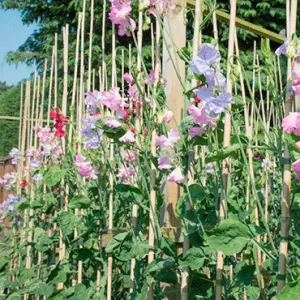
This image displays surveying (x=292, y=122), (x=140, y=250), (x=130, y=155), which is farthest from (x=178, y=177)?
(x=130, y=155)

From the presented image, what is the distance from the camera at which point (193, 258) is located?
1.54 m

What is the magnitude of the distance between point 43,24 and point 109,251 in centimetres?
943

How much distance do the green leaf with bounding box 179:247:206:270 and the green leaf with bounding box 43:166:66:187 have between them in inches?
45.2

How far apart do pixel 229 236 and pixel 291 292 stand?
0.20m

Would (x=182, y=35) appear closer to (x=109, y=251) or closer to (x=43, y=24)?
(x=109, y=251)

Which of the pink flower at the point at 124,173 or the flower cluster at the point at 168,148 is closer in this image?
the flower cluster at the point at 168,148

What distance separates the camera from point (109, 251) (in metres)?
2.05

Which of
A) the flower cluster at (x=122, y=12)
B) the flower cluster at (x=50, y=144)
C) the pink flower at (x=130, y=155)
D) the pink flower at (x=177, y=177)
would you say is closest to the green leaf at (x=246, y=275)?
the pink flower at (x=177, y=177)

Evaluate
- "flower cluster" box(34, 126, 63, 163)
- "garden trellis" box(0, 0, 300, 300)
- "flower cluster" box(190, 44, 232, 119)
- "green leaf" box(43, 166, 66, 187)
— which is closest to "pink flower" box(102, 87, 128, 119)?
Result: "garden trellis" box(0, 0, 300, 300)

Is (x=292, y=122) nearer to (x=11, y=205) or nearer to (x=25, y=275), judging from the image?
(x=25, y=275)

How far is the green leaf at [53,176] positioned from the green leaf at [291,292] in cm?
167

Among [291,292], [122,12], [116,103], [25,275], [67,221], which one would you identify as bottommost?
[25,275]

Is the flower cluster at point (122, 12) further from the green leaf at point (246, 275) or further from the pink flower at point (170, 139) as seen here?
the green leaf at point (246, 275)

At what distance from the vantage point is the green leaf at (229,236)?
1198 mm
